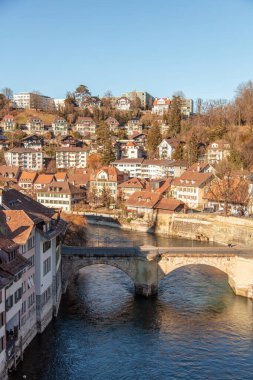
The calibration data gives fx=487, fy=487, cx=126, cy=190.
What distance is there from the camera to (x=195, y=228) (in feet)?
237

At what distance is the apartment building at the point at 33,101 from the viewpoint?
167750 mm

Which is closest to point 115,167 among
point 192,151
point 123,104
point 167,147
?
point 167,147

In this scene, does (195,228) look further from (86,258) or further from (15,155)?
(15,155)

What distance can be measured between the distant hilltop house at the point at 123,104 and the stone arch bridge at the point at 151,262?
12465 cm

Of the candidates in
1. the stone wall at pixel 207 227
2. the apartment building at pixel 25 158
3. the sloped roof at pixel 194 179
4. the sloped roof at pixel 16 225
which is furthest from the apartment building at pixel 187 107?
the sloped roof at pixel 16 225

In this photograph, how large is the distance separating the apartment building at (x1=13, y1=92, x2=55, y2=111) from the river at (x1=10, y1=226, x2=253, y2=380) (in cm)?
12744

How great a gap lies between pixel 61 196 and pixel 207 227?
32209 millimetres

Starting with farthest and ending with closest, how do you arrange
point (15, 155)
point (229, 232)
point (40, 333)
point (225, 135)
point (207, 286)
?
point (15, 155)
point (225, 135)
point (229, 232)
point (207, 286)
point (40, 333)

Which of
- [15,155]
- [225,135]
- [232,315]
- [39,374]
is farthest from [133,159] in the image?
[39,374]

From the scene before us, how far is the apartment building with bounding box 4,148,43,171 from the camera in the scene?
121188 millimetres

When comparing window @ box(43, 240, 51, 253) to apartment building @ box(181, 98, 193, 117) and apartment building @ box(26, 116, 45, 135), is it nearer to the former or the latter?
apartment building @ box(26, 116, 45, 135)

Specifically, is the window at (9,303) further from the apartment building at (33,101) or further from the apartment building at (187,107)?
the apartment building at (33,101)

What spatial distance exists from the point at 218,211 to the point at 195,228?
8685mm

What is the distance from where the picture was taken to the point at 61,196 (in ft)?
302
